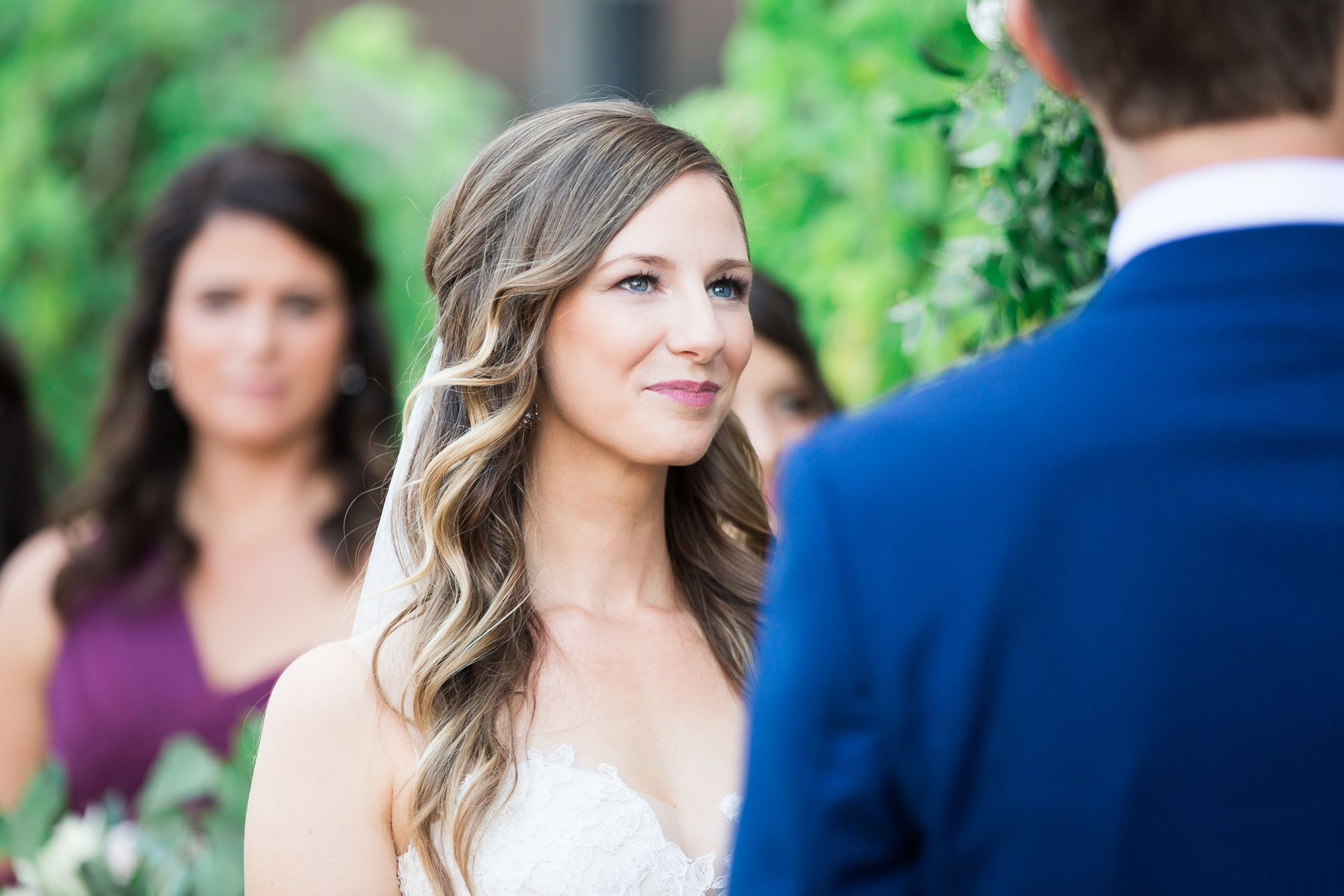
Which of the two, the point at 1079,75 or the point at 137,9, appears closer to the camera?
the point at 1079,75

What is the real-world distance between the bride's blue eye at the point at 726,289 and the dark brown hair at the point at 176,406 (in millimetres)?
1930

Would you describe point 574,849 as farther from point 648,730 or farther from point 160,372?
point 160,372

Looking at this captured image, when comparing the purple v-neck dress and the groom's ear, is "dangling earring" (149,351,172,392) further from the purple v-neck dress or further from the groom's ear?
the groom's ear

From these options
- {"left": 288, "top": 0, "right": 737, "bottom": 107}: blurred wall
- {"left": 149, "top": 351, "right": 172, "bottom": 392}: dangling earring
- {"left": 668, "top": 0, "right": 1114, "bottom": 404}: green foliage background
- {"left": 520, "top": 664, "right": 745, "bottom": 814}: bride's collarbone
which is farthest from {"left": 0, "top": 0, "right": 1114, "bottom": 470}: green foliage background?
{"left": 288, "top": 0, "right": 737, "bottom": 107}: blurred wall

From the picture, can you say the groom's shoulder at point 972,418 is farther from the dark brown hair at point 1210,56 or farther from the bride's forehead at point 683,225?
the bride's forehead at point 683,225

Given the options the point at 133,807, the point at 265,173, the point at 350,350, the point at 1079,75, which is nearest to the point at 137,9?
the point at 265,173

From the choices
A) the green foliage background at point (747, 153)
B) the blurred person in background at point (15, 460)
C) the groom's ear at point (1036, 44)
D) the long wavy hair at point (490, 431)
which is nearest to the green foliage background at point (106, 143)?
the green foliage background at point (747, 153)

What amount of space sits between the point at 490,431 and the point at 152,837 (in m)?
1.21

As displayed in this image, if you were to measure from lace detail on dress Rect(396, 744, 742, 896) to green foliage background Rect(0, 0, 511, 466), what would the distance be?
3.30 m

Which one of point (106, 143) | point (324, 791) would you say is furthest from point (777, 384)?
point (106, 143)

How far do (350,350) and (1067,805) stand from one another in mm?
3390

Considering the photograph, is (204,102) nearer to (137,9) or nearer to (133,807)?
(137,9)

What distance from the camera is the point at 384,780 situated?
2016 mm

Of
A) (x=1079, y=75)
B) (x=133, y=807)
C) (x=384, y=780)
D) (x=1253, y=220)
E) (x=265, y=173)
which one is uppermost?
(x=265, y=173)
